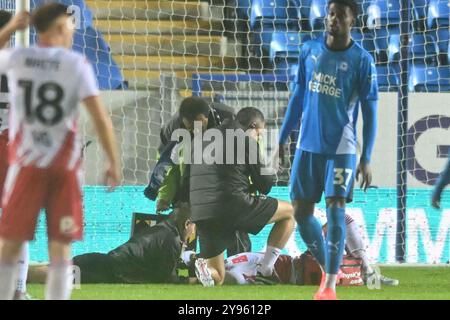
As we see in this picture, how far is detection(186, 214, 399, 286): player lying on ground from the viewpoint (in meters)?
7.70

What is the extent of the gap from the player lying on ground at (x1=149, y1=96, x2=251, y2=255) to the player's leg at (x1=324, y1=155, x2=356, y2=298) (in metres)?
1.41

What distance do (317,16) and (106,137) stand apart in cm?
672

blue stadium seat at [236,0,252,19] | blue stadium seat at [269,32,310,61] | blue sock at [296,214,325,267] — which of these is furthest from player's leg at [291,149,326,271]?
blue stadium seat at [236,0,252,19]

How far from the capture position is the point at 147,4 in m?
12.0

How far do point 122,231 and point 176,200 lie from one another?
0.81 m

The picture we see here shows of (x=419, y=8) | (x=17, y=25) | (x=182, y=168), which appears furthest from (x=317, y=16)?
(x=17, y=25)

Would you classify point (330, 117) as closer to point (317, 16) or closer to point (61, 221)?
point (61, 221)

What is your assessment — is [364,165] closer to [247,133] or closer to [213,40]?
[247,133]

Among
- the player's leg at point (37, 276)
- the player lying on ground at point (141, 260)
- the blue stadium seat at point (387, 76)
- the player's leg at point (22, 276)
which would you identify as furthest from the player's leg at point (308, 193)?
the blue stadium seat at point (387, 76)

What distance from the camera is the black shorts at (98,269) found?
772 centimetres

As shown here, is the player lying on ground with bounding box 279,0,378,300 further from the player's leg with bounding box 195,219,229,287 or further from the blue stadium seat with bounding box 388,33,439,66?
the blue stadium seat with bounding box 388,33,439,66

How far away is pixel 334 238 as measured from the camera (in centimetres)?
668

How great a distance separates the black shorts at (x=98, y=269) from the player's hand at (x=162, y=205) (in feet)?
1.65
